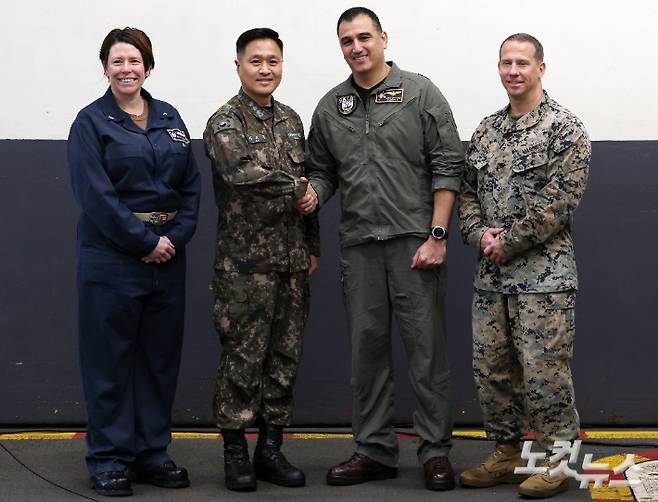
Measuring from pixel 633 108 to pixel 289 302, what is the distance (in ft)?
6.62

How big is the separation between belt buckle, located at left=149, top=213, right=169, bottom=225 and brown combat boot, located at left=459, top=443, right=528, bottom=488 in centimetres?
159

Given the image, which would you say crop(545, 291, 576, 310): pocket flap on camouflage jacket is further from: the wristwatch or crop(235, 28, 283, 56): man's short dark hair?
crop(235, 28, 283, 56): man's short dark hair

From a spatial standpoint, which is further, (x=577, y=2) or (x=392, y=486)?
(x=577, y=2)

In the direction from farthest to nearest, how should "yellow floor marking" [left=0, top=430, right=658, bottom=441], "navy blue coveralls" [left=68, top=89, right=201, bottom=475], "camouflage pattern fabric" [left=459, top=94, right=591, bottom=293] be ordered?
1. "yellow floor marking" [left=0, top=430, right=658, bottom=441]
2. "navy blue coveralls" [left=68, top=89, right=201, bottom=475]
3. "camouflage pattern fabric" [left=459, top=94, right=591, bottom=293]

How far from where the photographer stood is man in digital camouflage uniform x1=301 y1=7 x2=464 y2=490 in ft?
15.5

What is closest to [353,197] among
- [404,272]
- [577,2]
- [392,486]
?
[404,272]

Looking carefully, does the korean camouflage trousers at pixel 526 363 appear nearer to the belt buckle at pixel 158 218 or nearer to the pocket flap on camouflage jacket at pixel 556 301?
the pocket flap on camouflage jacket at pixel 556 301

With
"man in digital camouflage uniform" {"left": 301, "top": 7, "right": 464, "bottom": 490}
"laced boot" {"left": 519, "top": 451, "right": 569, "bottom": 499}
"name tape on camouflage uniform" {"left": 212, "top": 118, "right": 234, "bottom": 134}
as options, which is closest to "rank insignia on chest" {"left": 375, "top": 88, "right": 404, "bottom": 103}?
"man in digital camouflage uniform" {"left": 301, "top": 7, "right": 464, "bottom": 490}

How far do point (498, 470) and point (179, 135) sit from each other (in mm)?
1879

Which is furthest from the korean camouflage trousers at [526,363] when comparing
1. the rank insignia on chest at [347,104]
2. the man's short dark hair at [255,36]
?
the man's short dark hair at [255,36]

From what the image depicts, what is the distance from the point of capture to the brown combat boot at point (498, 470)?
4.75 m

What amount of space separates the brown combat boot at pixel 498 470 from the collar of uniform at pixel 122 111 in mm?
1905

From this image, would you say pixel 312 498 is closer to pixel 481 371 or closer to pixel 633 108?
pixel 481 371

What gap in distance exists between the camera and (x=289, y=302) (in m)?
4.83
